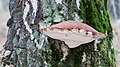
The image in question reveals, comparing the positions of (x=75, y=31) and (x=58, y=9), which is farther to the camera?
(x=58, y=9)

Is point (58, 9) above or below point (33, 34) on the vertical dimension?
above

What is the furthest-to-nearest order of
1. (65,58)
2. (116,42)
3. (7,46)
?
1. (116,42)
2. (7,46)
3. (65,58)

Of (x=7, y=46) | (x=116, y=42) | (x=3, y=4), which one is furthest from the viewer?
(x=3, y=4)

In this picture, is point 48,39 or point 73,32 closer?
point 73,32

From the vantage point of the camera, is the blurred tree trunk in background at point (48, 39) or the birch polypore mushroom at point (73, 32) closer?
the birch polypore mushroom at point (73, 32)

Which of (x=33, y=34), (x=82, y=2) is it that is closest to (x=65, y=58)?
(x=33, y=34)

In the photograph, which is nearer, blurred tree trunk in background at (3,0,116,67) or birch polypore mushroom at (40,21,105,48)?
birch polypore mushroom at (40,21,105,48)

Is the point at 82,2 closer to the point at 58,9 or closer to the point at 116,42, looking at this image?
the point at 58,9

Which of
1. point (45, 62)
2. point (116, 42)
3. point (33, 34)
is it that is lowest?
point (116, 42)
